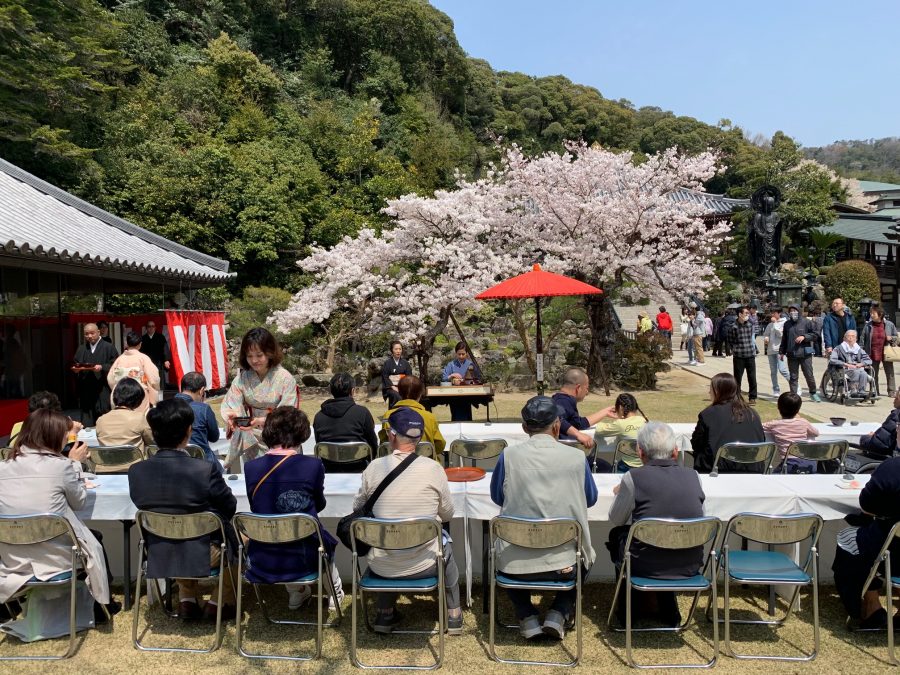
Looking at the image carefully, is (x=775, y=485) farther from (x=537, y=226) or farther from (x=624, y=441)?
(x=537, y=226)

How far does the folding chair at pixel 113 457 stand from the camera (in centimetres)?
479

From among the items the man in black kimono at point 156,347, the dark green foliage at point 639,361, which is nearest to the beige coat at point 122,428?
the man in black kimono at point 156,347

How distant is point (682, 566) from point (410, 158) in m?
29.7

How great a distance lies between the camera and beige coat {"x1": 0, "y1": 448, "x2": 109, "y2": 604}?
11.3 ft

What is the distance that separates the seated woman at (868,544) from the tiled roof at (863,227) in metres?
29.7

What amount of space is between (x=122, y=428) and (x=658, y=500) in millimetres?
3859

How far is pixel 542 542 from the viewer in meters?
3.30

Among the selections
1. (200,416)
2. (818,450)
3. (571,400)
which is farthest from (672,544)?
(200,416)

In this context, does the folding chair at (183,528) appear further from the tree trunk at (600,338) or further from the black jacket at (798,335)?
the tree trunk at (600,338)

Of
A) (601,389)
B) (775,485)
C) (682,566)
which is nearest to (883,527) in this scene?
(775,485)

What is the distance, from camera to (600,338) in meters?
13.7

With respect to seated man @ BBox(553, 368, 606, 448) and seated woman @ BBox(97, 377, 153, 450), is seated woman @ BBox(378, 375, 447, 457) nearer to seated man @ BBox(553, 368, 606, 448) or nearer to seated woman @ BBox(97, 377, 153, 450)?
seated man @ BBox(553, 368, 606, 448)

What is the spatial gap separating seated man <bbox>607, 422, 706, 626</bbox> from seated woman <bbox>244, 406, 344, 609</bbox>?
1.52 m

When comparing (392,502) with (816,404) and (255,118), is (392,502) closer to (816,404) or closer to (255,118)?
(816,404)
